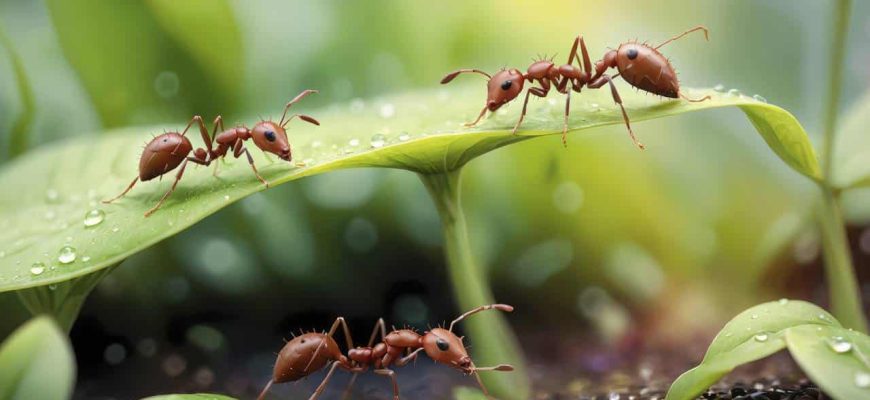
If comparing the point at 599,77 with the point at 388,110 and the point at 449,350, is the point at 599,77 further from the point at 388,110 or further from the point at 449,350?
the point at 449,350

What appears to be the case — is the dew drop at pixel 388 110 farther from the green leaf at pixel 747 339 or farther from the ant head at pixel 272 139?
the green leaf at pixel 747 339

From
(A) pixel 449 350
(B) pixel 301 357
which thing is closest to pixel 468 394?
(A) pixel 449 350

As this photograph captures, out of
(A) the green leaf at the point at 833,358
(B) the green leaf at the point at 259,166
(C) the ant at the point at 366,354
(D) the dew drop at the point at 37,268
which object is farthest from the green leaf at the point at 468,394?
(D) the dew drop at the point at 37,268

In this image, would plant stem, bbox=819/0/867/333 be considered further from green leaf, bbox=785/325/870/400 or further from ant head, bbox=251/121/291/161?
ant head, bbox=251/121/291/161

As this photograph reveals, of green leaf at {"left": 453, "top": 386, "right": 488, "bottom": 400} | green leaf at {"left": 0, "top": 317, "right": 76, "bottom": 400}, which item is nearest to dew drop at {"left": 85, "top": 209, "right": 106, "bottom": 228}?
green leaf at {"left": 0, "top": 317, "right": 76, "bottom": 400}

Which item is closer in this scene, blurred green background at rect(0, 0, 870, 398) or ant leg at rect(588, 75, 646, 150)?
ant leg at rect(588, 75, 646, 150)
